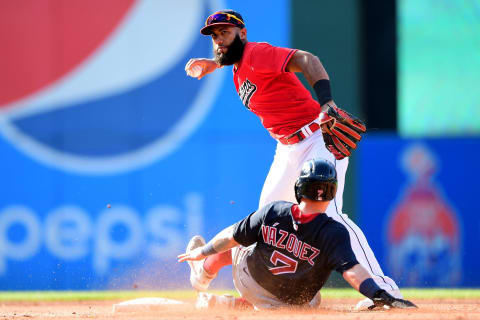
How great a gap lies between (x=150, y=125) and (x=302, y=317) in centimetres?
530

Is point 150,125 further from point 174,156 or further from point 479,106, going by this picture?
point 479,106

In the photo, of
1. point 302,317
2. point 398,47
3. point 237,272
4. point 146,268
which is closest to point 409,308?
point 302,317

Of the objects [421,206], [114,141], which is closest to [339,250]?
[421,206]

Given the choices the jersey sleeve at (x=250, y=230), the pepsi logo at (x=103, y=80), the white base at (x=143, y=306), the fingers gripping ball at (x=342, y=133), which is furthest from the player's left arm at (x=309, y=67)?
the pepsi logo at (x=103, y=80)

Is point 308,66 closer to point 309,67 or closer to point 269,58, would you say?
point 309,67

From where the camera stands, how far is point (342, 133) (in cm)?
490

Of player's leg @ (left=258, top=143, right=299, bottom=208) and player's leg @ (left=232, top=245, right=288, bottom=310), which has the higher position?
player's leg @ (left=258, top=143, right=299, bottom=208)

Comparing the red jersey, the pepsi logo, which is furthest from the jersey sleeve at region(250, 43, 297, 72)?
the pepsi logo

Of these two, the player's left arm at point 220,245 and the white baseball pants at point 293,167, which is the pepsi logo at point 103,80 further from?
the player's left arm at point 220,245

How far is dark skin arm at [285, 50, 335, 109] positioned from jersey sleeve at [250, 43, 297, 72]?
0.12 feet

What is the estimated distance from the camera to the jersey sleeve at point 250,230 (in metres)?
4.50

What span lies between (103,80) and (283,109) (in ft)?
14.8

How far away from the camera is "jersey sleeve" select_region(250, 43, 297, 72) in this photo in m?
4.86

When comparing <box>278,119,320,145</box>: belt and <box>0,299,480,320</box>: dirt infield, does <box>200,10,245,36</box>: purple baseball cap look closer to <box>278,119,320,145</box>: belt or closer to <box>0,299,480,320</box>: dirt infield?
<box>278,119,320,145</box>: belt
